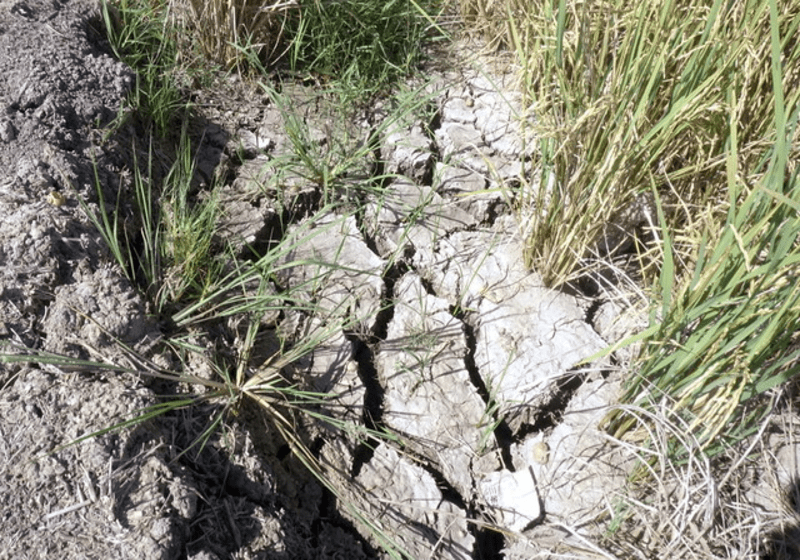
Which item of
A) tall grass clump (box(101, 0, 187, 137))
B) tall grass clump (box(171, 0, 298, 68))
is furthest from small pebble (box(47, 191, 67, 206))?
tall grass clump (box(171, 0, 298, 68))

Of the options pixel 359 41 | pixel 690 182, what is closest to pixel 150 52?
pixel 359 41

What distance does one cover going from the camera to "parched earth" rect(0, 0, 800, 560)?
58.1 inches

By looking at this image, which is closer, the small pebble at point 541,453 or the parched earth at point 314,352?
the parched earth at point 314,352

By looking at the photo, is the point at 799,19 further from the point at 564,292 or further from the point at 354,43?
the point at 354,43

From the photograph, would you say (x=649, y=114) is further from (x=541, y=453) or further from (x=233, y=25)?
(x=233, y=25)

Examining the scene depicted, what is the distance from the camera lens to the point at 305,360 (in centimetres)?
195

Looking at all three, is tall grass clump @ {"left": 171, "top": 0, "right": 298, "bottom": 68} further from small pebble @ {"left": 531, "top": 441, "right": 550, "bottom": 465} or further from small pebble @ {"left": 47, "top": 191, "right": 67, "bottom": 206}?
small pebble @ {"left": 531, "top": 441, "right": 550, "bottom": 465}

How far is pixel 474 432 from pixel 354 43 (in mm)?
1437

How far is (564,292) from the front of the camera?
2.11m

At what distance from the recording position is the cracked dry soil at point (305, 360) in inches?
57.9

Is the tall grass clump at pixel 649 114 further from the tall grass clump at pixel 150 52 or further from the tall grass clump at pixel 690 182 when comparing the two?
the tall grass clump at pixel 150 52

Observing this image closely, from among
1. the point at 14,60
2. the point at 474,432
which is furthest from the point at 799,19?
the point at 14,60

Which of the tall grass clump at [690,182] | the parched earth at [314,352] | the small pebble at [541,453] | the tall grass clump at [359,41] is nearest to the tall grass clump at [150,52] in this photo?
the parched earth at [314,352]

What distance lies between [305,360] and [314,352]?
3cm
